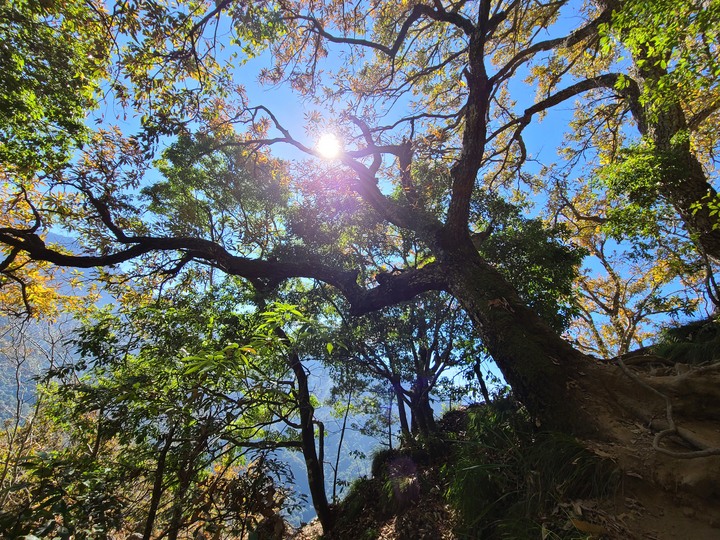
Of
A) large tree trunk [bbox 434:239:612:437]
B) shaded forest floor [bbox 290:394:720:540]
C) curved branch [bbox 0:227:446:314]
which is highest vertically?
curved branch [bbox 0:227:446:314]

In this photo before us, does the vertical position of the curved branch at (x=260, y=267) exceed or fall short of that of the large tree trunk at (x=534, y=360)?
it exceeds it

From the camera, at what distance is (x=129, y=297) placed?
7.07m

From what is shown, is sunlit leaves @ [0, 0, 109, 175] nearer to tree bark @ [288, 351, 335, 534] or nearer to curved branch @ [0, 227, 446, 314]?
curved branch @ [0, 227, 446, 314]

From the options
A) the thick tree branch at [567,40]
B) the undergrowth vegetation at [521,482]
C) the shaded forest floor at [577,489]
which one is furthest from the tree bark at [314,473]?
the thick tree branch at [567,40]

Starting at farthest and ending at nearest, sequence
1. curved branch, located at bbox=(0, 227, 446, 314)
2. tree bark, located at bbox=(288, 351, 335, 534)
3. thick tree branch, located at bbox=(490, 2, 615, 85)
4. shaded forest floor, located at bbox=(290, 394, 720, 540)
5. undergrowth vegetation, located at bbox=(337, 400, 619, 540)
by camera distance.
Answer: tree bark, located at bbox=(288, 351, 335, 534) < thick tree branch, located at bbox=(490, 2, 615, 85) < curved branch, located at bbox=(0, 227, 446, 314) < undergrowth vegetation, located at bbox=(337, 400, 619, 540) < shaded forest floor, located at bbox=(290, 394, 720, 540)

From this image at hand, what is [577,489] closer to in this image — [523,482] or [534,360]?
[523,482]

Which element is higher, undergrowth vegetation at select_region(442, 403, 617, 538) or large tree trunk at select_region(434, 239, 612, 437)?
large tree trunk at select_region(434, 239, 612, 437)

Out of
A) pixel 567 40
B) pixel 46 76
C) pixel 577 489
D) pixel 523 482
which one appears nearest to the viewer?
pixel 577 489

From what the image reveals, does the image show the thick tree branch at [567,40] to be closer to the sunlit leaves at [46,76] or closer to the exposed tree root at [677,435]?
the exposed tree root at [677,435]

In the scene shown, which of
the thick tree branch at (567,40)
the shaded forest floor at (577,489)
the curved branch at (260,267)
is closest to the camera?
the shaded forest floor at (577,489)

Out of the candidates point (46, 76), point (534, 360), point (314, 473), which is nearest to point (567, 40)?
point (534, 360)

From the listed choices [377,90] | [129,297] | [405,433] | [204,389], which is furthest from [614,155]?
[129,297]

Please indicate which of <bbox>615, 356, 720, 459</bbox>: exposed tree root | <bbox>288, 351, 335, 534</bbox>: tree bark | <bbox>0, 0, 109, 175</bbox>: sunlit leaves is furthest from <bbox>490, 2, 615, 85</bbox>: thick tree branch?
<bbox>288, 351, 335, 534</bbox>: tree bark

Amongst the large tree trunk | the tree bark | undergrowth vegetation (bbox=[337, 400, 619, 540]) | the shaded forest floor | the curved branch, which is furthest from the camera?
the tree bark
